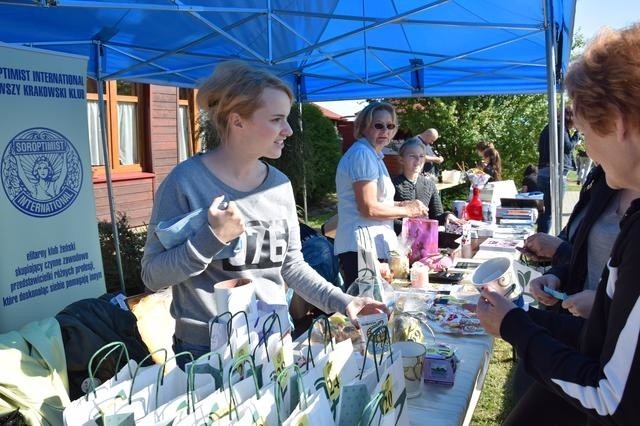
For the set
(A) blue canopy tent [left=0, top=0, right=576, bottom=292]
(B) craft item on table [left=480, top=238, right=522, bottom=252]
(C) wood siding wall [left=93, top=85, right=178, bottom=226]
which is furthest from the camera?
(C) wood siding wall [left=93, top=85, right=178, bottom=226]

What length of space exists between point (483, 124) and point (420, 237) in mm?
11873

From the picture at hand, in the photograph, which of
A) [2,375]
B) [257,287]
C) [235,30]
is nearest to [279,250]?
[257,287]

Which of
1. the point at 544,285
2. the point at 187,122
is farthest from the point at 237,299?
the point at 187,122

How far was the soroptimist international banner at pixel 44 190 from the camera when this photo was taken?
2.74m

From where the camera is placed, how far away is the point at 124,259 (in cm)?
542

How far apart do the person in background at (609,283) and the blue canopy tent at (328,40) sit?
186 centimetres

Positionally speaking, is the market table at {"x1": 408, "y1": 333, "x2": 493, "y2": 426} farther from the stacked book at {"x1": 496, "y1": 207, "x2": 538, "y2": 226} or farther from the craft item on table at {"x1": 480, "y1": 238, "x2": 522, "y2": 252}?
the stacked book at {"x1": 496, "y1": 207, "x2": 538, "y2": 226}

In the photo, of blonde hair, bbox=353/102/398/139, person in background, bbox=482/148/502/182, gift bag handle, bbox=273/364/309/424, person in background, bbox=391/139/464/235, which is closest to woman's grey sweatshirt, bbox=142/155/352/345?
gift bag handle, bbox=273/364/309/424

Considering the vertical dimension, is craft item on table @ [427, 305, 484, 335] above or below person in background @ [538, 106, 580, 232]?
below

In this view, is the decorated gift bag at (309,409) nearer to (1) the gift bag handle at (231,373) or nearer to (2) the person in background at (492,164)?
(1) the gift bag handle at (231,373)

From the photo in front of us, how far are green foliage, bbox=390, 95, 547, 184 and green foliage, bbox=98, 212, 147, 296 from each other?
10.0 m

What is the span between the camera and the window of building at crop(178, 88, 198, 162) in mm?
9070

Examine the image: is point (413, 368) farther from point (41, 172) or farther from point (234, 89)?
point (41, 172)

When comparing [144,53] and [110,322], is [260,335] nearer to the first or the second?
[110,322]
